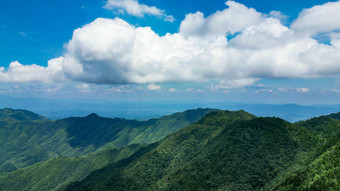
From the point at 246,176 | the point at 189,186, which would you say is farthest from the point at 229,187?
the point at 189,186

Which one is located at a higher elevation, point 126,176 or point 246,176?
point 246,176

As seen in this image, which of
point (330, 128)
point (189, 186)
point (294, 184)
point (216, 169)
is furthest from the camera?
point (330, 128)

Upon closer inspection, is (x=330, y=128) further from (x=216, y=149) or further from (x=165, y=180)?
(x=165, y=180)

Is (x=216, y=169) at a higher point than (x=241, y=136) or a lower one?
lower

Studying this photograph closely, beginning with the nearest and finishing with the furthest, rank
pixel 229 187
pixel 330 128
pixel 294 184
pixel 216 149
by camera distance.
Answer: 1. pixel 294 184
2. pixel 229 187
3. pixel 216 149
4. pixel 330 128

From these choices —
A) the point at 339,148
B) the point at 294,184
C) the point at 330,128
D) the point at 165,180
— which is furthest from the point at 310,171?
the point at 330,128

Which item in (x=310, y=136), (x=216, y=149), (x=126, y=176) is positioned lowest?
(x=126, y=176)

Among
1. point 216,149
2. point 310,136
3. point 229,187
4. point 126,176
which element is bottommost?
point 126,176

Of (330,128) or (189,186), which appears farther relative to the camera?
(330,128)

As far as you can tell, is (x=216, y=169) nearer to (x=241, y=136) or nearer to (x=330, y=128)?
(x=241, y=136)
